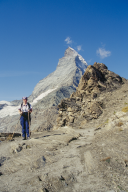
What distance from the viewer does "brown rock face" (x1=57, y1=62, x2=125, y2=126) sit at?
62.6 ft

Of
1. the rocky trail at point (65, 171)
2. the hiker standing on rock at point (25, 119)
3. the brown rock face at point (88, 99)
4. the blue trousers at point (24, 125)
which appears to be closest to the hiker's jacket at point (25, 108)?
the hiker standing on rock at point (25, 119)

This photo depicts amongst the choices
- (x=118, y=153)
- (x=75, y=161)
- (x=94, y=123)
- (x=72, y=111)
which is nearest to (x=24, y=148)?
(x=75, y=161)

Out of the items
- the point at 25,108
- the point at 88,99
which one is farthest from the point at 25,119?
the point at 88,99

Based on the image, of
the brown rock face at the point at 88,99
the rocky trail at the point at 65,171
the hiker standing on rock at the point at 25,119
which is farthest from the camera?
the brown rock face at the point at 88,99

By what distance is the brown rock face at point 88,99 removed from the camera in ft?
62.6

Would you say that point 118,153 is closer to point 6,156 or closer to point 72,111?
point 6,156

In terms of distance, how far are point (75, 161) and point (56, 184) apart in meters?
1.43

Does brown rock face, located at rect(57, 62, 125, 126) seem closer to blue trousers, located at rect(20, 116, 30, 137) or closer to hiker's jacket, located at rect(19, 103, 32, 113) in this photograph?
blue trousers, located at rect(20, 116, 30, 137)

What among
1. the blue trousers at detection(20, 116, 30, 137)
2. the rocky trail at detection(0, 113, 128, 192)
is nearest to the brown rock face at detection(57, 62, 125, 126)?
the blue trousers at detection(20, 116, 30, 137)

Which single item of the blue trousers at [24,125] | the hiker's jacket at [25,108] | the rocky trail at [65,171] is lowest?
the rocky trail at [65,171]

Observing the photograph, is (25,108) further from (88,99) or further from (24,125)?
(88,99)

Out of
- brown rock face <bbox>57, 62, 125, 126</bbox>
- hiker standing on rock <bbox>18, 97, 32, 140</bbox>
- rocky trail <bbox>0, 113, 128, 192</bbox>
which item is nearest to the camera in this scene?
rocky trail <bbox>0, 113, 128, 192</bbox>

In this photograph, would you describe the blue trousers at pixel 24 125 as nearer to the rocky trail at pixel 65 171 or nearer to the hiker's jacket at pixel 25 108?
the hiker's jacket at pixel 25 108

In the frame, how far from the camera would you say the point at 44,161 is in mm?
4242
